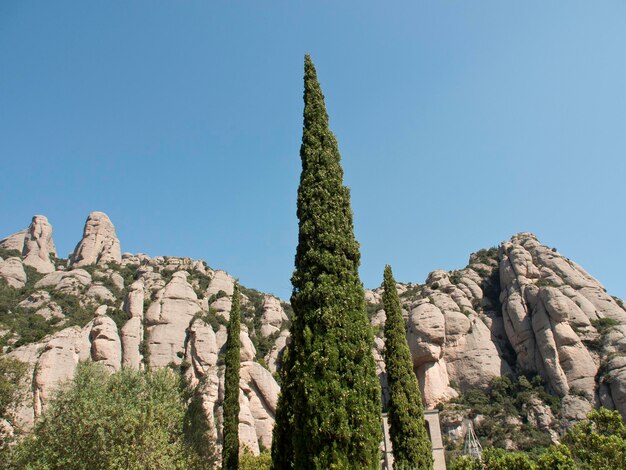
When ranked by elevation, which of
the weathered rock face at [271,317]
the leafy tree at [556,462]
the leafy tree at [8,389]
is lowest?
the leafy tree at [556,462]

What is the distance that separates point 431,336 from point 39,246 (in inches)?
2938

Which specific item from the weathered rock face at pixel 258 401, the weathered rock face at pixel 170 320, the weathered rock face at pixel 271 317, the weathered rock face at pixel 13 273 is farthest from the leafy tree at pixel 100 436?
the weathered rock face at pixel 13 273

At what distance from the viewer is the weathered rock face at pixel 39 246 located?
254 feet

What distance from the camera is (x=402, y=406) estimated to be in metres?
20.2

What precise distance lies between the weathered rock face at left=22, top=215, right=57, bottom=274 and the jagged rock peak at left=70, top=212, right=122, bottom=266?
4.47 metres

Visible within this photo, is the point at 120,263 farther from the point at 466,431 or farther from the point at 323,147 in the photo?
the point at 323,147

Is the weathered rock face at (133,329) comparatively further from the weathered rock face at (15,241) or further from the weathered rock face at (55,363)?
the weathered rock face at (15,241)

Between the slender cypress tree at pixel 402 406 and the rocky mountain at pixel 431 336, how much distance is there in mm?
22202

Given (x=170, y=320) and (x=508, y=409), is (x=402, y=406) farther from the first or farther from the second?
(x=170, y=320)

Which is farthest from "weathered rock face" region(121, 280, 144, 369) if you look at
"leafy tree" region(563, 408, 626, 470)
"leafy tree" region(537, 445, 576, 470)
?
"leafy tree" region(563, 408, 626, 470)

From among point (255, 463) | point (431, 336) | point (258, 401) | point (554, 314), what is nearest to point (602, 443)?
point (255, 463)

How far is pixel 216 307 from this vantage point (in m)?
63.8

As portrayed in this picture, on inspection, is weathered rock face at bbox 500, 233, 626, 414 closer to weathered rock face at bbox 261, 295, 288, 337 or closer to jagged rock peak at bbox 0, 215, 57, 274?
weathered rock face at bbox 261, 295, 288, 337

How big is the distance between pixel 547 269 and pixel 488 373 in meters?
19.2
